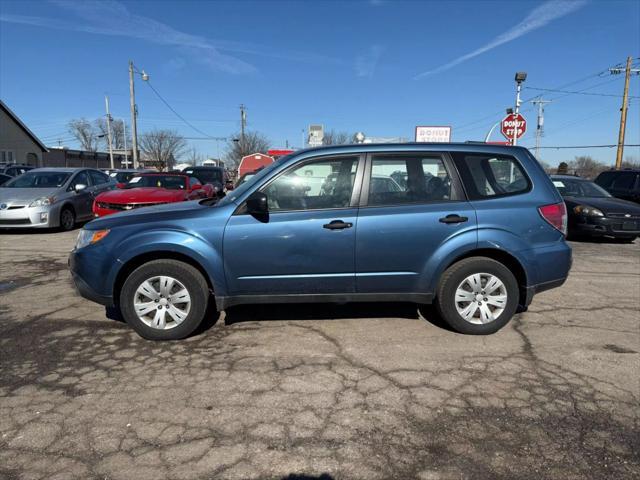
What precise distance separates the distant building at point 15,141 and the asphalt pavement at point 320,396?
42.2 meters

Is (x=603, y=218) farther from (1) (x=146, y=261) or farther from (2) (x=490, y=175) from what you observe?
(1) (x=146, y=261)

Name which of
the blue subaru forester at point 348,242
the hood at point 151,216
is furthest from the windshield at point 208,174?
the blue subaru forester at point 348,242

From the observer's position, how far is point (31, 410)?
289cm

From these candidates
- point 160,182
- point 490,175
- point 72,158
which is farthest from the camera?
point 72,158

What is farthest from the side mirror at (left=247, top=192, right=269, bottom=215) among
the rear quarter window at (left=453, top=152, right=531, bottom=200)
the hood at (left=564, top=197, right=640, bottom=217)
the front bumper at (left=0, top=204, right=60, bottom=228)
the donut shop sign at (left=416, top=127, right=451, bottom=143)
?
the donut shop sign at (left=416, top=127, right=451, bottom=143)

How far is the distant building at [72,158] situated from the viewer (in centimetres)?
4891

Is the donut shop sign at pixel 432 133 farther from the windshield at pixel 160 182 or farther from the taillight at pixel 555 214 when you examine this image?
the taillight at pixel 555 214

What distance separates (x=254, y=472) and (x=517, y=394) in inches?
78.3

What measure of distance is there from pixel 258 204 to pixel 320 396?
169 centimetres

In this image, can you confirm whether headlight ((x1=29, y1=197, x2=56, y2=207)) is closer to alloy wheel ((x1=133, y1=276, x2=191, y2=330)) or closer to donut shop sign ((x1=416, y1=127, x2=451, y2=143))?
alloy wheel ((x1=133, y1=276, x2=191, y2=330))

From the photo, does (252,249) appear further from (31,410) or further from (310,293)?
(31,410)

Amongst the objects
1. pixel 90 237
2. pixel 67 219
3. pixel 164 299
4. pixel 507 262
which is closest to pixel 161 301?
pixel 164 299

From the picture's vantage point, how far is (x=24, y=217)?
962cm

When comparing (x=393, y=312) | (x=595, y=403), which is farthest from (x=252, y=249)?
(x=595, y=403)
